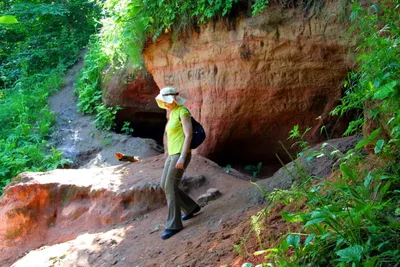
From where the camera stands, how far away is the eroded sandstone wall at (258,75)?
781 centimetres

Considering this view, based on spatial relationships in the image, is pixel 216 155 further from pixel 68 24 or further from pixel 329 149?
pixel 68 24

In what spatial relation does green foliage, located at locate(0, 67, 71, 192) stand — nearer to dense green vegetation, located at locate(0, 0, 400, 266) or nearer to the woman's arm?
dense green vegetation, located at locate(0, 0, 400, 266)

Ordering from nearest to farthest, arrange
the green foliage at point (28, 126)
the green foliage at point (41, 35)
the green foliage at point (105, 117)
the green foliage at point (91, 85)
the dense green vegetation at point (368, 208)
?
1. the dense green vegetation at point (368, 208)
2. the green foliage at point (28, 126)
3. the green foliage at point (105, 117)
4. the green foliage at point (91, 85)
5. the green foliage at point (41, 35)

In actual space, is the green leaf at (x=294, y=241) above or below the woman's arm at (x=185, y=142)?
above

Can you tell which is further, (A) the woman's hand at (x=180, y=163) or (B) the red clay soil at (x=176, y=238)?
(A) the woman's hand at (x=180, y=163)

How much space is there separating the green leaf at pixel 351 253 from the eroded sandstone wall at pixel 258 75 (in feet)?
16.6

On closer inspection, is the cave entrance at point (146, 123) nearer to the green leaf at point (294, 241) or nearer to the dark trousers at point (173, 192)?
the dark trousers at point (173, 192)

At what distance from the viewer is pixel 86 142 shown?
42.9 feet

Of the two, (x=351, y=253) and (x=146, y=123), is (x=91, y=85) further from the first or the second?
(x=351, y=253)

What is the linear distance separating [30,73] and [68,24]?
2900 mm

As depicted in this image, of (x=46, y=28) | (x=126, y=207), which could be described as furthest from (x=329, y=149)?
(x=46, y=28)

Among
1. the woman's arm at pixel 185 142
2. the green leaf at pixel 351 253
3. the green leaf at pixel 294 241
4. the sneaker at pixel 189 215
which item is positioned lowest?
the sneaker at pixel 189 215

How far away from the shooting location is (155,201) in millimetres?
8008

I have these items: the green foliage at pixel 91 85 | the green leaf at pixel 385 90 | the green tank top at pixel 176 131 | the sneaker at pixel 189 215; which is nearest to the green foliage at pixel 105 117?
the green foliage at pixel 91 85
